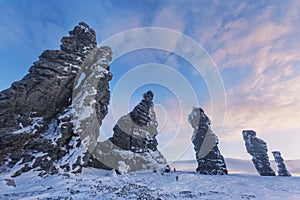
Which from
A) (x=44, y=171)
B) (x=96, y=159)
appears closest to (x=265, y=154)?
(x=96, y=159)

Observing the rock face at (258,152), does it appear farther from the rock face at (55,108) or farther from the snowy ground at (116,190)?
the rock face at (55,108)

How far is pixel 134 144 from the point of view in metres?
59.2

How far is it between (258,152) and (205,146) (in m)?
22.6

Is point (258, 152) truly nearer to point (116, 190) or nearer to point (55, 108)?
point (116, 190)

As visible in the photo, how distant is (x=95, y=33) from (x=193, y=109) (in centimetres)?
4147

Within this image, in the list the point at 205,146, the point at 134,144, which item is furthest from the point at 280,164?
the point at 134,144

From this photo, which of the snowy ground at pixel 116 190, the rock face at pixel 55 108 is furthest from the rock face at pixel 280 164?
the rock face at pixel 55 108

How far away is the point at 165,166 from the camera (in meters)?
56.0

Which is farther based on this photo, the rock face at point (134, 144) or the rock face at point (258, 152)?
the rock face at point (258, 152)

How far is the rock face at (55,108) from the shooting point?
31109mm

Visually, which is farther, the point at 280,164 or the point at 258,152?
the point at 280,164

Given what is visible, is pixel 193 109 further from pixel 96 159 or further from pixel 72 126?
pixel 72 126

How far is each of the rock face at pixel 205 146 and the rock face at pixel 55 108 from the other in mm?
33184

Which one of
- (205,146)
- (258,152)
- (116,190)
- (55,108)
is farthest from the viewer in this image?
(258,152)
